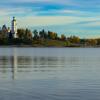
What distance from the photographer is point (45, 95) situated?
91.7ft

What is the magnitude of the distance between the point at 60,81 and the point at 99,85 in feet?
12.8

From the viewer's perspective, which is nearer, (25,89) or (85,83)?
Answer: (25,89)

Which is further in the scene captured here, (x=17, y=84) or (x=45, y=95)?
(x=17, y=84)

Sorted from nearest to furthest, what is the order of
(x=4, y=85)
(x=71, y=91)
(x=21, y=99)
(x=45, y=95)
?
(x=21, y=99) → (x=45, y=95) → (x=71, y=91) → (x=4, y=85)

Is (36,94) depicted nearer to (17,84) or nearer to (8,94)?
(8,94)

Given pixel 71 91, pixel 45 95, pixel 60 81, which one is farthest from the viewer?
pixel 60 81

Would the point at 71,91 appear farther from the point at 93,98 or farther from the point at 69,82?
the point at 69,82

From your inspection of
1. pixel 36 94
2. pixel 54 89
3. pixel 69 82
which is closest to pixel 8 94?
pixel 36 94

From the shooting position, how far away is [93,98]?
27.0 meters

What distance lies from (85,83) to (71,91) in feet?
17.0

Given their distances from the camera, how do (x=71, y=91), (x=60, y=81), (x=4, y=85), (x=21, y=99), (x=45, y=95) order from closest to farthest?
(x=21, y=99) < (x=45, y=95) < (x=71, y=91) < (x=4, y=85) < (x=60, y=81)

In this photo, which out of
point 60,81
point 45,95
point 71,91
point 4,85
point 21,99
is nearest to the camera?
point 21,99

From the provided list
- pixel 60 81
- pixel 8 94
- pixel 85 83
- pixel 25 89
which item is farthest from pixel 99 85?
pixel 8 94

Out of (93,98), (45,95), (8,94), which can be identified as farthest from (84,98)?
(8,94)
